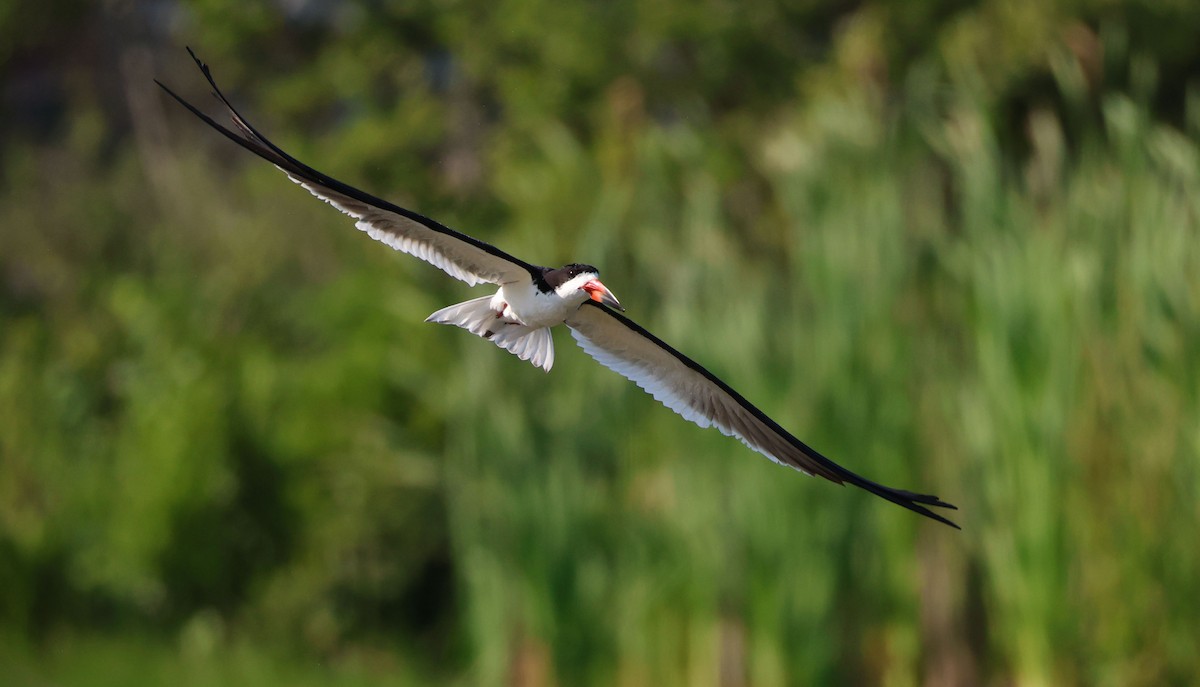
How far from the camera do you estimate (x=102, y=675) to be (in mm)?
11609

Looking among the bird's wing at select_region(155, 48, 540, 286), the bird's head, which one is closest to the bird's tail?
the bird's wing at select_region(155, 48, 540, 286)

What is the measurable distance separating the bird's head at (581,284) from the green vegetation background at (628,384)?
13.0 feet

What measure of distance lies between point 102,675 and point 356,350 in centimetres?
293

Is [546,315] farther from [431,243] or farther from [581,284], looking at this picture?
[431,243]

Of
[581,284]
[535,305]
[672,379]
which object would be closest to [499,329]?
[535,305]

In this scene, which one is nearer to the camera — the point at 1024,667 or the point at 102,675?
the point at 1024,667

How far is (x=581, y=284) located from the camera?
460 centimetres

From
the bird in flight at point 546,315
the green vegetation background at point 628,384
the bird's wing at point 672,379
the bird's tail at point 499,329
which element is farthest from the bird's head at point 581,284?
the green vegetation background at point 628,384

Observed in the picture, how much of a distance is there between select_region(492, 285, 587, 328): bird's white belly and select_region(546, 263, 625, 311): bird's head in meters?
0.02

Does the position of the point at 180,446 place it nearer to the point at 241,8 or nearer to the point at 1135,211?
the point at 241,8

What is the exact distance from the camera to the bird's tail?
4.91 metres

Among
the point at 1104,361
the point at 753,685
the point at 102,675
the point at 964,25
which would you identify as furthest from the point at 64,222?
the point at 1104,361

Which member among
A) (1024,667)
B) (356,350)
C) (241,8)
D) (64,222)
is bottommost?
(1024,667)

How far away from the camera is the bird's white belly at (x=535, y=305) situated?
4.70 m
